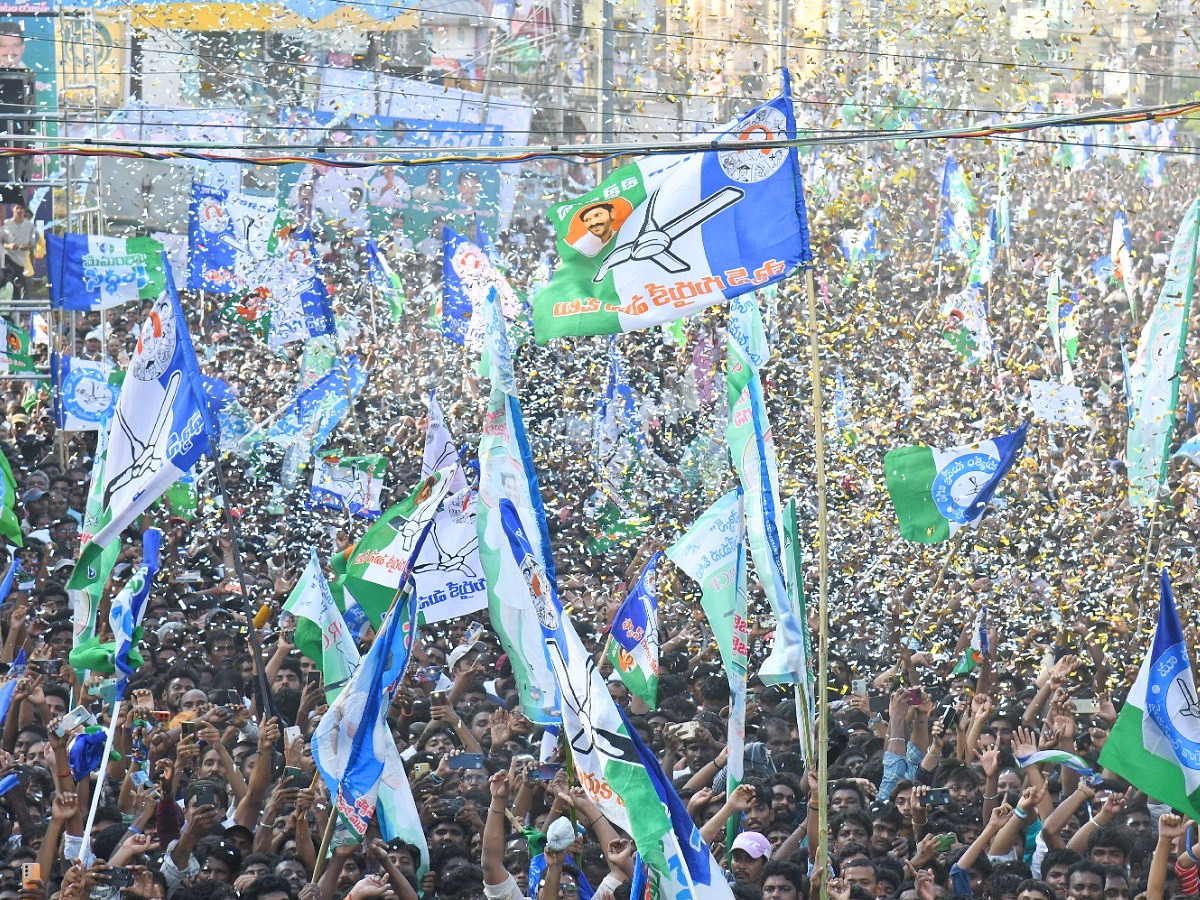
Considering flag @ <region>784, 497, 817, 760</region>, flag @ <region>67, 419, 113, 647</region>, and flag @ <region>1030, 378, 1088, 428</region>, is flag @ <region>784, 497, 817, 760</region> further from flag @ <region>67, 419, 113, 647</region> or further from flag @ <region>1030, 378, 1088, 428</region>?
flag @ <region>1030, 378, 1088, 428</region>

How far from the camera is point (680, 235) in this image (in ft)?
25.3

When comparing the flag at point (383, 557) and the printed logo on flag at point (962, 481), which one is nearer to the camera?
the flag at point (383, 557)

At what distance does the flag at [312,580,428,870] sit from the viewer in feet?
22.7

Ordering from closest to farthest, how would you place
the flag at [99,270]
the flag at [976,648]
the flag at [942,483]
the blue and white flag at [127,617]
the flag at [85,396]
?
the blue and white flag at [127,617]
the flag at [942,483]
the flag at [976,648]
the flag at [85,396]
the flag at [99,270]

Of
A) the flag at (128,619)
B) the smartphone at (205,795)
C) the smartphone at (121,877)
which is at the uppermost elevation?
the flag at (128,619)

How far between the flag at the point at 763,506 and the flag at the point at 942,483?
5.58 feet

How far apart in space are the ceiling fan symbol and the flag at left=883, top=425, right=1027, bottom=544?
322 cm

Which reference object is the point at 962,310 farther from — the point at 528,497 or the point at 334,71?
the point at 334,71

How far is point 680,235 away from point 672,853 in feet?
9.62

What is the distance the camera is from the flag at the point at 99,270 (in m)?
17.4

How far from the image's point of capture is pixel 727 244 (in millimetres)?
7645

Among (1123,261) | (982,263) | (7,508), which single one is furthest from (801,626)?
(1123,261)

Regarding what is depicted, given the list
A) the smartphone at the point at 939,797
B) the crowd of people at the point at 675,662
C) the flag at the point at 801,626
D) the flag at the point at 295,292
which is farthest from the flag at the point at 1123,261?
the smartphone at the point at 939,797

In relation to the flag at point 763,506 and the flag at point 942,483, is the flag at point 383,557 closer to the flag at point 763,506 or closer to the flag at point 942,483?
the flag at point 763,506
